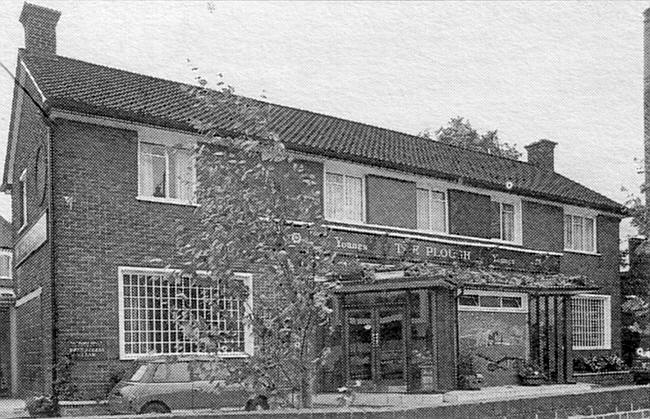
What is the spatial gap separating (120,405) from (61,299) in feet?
8.62

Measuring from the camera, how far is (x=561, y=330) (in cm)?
2317

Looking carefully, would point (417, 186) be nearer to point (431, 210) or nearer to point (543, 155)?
point (431, 210)

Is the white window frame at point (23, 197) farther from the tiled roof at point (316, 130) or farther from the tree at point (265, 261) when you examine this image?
the tree at point (265, 261)

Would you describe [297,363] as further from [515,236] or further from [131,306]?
[515,236]

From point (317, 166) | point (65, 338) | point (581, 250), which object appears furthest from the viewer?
point (581, 250)

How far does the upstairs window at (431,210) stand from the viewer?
23812mm

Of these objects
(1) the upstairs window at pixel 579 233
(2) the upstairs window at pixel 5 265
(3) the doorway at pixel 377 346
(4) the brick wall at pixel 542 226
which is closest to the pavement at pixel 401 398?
(3) the doorway at pixel 377 346

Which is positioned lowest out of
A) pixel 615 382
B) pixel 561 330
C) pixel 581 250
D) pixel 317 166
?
pixel 615 382

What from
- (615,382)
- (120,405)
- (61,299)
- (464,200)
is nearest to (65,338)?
(61,299)

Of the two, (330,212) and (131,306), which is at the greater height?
(330,212)

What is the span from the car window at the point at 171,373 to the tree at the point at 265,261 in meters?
6.69

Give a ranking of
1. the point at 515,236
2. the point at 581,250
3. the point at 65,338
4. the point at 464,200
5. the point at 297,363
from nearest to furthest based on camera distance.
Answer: the point at 297,363
the point at 65,338
the point at 464,200
the point at 515,236
the point at 581,250

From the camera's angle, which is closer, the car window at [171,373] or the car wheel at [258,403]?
the car wheel at [258,403]

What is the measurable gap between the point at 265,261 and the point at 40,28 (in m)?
14.2
